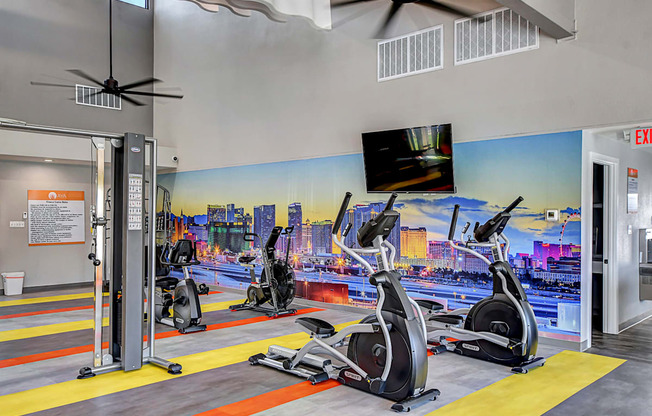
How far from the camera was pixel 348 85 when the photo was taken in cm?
833

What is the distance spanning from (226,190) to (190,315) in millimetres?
4108

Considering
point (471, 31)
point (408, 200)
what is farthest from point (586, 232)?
point (471, 31)

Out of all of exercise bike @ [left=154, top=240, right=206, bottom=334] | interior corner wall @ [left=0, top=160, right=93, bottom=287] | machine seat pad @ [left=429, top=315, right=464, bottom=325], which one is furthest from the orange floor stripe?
interior corner wall @ [left=0, top=160, right=93, bottom=287]

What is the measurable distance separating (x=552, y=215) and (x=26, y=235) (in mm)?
9790

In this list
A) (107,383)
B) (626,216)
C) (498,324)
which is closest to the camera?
(107,383)

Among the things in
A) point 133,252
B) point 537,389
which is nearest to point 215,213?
point 133,252

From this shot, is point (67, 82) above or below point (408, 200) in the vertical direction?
above

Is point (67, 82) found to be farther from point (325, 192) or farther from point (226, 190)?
point (325, 192)

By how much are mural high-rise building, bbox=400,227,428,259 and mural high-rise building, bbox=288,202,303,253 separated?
2.12 meters

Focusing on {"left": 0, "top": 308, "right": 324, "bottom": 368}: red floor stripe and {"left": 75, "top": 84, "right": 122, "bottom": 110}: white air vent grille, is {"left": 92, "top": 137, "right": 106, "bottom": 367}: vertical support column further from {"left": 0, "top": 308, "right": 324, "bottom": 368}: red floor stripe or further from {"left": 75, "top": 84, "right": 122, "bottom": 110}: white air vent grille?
{"left": 75, "top": 84, "right": 122, "bottom": 110}: white air vent grille

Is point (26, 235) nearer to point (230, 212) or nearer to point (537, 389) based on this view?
point (230, 212)

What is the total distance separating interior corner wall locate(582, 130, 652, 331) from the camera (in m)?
6.27

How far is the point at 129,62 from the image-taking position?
11836 mm

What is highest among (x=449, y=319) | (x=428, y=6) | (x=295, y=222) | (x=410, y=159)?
(x=428, y=6)
